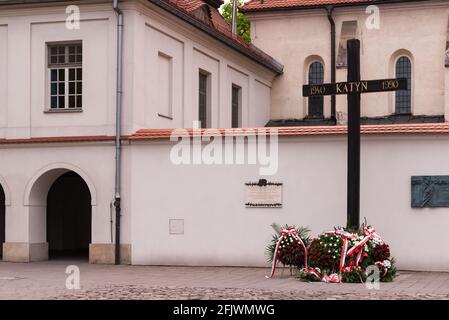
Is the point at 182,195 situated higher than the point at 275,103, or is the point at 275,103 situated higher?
the point at 275,103

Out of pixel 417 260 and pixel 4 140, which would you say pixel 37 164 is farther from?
pixel 417 260

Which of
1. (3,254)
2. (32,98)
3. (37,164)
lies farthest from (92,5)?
(3,254)

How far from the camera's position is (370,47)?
34.9m

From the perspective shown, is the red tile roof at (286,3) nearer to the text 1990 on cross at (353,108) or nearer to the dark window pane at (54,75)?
the dark window pane at (54,75)

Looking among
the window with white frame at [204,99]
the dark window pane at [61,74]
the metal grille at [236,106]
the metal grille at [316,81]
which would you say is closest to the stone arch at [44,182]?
the dark window pane at [61,74]

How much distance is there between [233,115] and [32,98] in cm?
917

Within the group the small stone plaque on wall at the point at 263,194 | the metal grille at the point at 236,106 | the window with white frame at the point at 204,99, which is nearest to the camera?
the small stone plaque on wall at the point at 263,194

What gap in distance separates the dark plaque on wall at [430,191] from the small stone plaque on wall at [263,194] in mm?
3346

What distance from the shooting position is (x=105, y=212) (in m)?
23.5

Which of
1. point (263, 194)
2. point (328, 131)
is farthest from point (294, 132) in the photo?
point (263, 194)

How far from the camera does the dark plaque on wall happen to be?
2084 centimetres

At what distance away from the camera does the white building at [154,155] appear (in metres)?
21.4

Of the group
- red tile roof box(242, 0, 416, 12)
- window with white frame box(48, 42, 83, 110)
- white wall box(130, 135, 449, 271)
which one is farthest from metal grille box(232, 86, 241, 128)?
white wall box(130, 135, 449, 271)

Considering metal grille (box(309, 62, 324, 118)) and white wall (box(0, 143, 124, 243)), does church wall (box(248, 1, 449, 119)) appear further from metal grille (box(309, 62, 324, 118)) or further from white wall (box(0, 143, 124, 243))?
white wall (box(0, 143, 124, 243))
